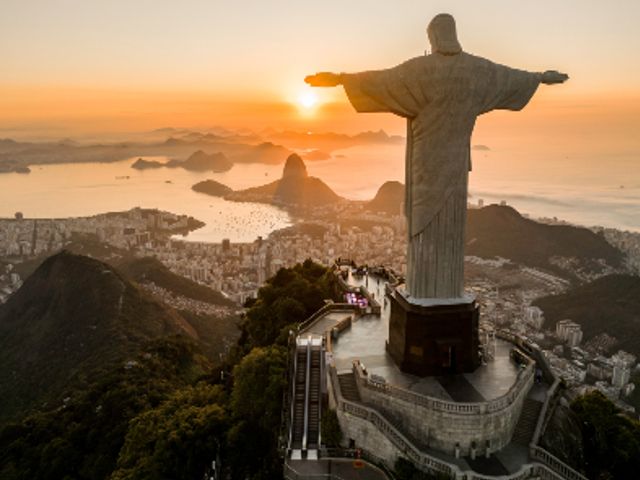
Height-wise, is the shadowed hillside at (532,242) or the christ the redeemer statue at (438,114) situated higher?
the christ the redeemer statue at (438,114)

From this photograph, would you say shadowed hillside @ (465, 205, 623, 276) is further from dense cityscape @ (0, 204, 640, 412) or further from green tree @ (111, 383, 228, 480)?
green tree @ (111, 383, 228, 480)

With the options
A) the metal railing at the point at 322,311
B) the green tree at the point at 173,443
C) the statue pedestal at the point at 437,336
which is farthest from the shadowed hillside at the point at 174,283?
the statue pedestal at the point at 437,336

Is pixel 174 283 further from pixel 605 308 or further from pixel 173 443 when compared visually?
pixel 173 443

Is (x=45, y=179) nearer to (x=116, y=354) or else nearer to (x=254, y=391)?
(x=116, y=354)

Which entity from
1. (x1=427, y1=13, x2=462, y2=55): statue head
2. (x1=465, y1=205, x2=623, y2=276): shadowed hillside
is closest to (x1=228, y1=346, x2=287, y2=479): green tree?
(x1=427, y1=13, x2=462, y2=55): statue head

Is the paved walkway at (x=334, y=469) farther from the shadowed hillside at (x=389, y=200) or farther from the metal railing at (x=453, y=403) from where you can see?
the shadowed hillside at (x=389, y=200)

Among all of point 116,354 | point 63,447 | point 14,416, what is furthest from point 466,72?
point 14,416
